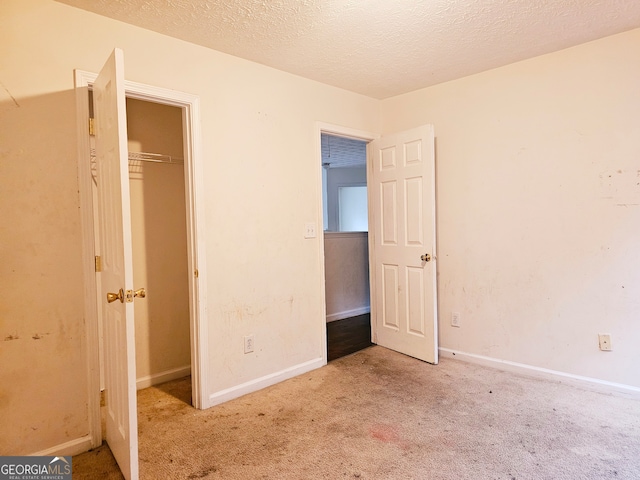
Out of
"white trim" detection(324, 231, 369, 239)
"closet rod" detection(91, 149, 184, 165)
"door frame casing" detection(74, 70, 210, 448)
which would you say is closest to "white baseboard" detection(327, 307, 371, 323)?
"white trim" detection(324, 231, 369, 239)

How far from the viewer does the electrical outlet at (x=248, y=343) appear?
8.84 feet

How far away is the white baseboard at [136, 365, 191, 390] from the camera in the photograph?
2.87 m

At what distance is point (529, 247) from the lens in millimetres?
2863

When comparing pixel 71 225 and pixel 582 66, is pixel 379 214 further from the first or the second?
pixel 71 225

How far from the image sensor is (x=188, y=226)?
2.48 metres

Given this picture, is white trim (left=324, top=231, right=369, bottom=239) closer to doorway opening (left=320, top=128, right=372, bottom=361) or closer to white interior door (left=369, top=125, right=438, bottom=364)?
doorway opening (left=320, top=128, right=372, bottom=361)

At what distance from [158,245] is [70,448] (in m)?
1.49

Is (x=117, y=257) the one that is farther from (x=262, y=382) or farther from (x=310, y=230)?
(x=310, y=230)

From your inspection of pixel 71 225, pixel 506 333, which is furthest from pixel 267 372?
pixel 506 333

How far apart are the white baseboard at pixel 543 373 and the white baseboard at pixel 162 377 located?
2.29m

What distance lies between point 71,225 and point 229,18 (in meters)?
1.47

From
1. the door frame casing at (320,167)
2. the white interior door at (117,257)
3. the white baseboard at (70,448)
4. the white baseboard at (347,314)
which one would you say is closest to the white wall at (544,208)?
the door frame casing at (320,167)

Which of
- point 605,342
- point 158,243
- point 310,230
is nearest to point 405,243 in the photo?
point 310,230

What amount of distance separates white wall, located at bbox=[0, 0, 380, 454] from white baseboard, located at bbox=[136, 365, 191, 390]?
72cm
